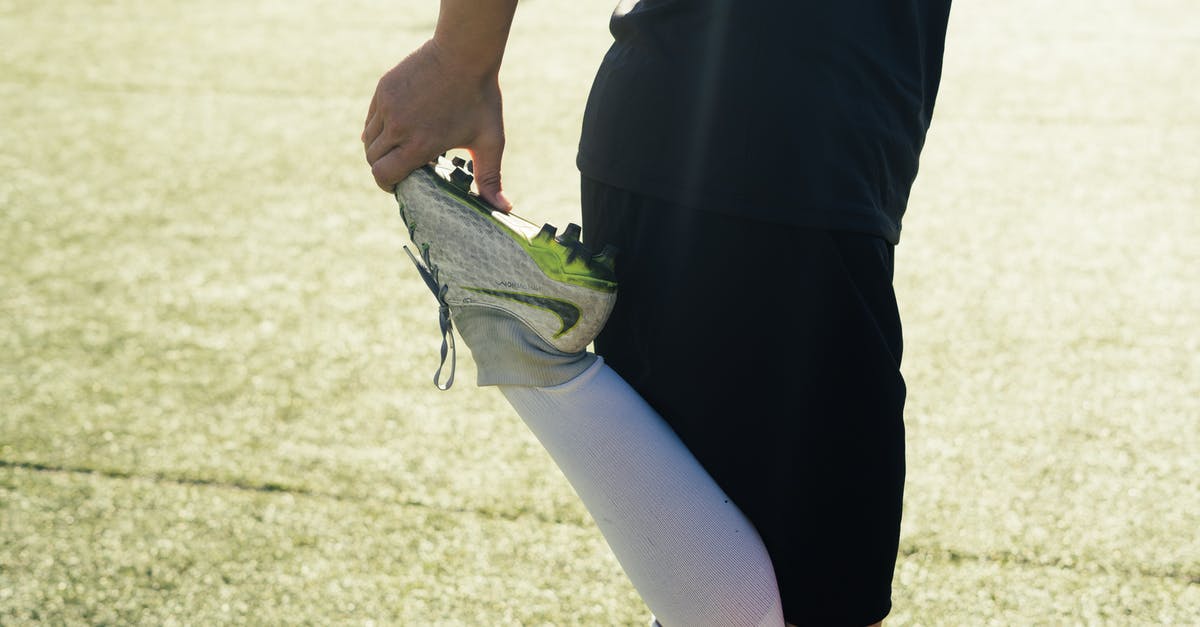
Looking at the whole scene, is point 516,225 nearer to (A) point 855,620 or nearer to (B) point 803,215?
(B) point 803,215

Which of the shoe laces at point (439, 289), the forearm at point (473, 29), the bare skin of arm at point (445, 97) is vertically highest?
the forearm at point (473, 29)

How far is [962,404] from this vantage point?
231 centimetres

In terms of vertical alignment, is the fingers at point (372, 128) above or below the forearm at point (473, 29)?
below

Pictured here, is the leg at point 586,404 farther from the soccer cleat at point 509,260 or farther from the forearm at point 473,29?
the forearm at point 473,29

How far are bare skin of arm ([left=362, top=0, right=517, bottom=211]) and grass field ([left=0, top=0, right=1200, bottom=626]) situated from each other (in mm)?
887

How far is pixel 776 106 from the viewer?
3.20 feet

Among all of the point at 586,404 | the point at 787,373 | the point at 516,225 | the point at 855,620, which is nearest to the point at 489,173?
the point at 516,225

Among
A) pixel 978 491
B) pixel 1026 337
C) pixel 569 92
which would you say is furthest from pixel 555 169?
pixel 978 491

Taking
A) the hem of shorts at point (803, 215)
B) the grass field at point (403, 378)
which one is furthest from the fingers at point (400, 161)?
the grass field at point (403, 378)

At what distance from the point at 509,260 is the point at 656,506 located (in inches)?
11.9

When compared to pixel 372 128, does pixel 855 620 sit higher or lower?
lower

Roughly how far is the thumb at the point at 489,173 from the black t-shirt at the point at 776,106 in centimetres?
15

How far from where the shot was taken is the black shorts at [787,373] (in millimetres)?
1014

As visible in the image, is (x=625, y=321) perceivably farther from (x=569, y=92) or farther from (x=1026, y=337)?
(x=569, y=92)
